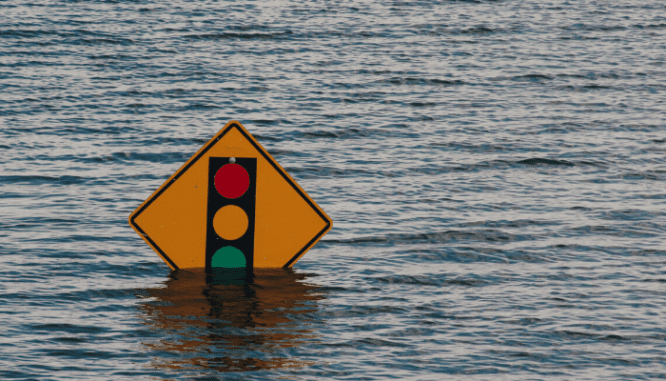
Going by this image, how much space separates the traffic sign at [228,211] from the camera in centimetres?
783

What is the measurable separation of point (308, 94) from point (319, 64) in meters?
3.35

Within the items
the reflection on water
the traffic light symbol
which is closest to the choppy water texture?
the reflection on water

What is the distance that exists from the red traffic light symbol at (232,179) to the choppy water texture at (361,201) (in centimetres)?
79

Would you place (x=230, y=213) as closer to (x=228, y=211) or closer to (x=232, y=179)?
(x=228, y=211)

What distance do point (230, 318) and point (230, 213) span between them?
1046mm

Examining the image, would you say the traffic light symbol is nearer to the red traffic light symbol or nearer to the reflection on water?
the red traffic light symbol

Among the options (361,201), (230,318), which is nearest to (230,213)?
(230,318)

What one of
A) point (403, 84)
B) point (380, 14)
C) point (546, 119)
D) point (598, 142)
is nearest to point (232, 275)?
point (598, 142)

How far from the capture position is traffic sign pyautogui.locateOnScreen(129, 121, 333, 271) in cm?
783

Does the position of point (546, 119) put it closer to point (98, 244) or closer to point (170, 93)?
point (170, 93)

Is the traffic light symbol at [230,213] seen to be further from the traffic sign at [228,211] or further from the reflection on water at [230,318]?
the reflection on water at [230,318]

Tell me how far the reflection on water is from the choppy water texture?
0.02 meters

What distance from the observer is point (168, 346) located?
21.8 feet

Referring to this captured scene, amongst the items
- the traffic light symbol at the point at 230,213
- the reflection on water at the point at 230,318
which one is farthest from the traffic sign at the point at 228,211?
the reflection on water at the point at 230,318
